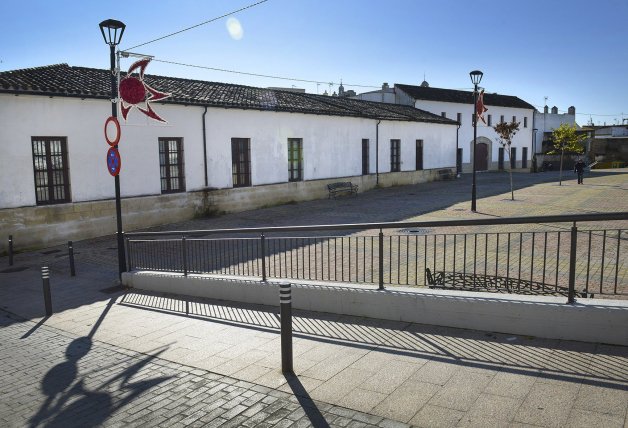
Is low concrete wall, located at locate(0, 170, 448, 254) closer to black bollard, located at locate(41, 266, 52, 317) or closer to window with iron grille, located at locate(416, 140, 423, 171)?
black bollard, located at locate(41, 266, 52, 317)

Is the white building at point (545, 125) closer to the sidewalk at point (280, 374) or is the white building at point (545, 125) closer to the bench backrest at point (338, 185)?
the bench backrest at point (338, 185)

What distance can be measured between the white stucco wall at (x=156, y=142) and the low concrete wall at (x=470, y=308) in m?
9.77

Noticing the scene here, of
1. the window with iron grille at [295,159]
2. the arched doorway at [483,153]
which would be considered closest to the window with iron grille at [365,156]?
the window with iron grille at [295,159]

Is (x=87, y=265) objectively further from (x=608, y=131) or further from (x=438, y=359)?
(x=608, y=131)

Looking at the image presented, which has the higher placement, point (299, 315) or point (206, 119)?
point (206, 119)

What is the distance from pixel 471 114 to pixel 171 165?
38.8 m

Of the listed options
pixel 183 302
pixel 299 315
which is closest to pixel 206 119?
pixel 183 302

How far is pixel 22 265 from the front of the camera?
1352cm

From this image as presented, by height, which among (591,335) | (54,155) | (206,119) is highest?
(206,119)

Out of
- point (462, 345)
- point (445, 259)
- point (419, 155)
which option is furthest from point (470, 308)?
point (419, 155)

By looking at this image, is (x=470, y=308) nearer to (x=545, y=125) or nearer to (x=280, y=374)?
(x=280, y=374)

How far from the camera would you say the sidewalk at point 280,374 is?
440 centimetres

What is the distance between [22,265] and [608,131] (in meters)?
75.0

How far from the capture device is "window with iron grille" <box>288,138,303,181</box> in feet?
81.0
